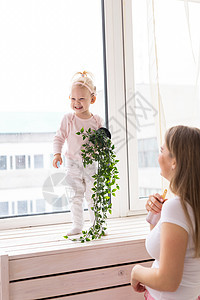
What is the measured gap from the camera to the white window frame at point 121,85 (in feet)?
6.21

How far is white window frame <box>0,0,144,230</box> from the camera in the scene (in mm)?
1893

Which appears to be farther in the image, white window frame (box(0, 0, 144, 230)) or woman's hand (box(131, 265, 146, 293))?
white window frame (box(0, 0, 144, 230))

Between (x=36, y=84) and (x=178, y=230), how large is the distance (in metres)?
1.23

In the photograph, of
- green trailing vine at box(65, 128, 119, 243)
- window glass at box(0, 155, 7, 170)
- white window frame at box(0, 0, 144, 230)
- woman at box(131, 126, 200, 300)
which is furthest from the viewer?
white window frame at box(0, 0, 144, 230)

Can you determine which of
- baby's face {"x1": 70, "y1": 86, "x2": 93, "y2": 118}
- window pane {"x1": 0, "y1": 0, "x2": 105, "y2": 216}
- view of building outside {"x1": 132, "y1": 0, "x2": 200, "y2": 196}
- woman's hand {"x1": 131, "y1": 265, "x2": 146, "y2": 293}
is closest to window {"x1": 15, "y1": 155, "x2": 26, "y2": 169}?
window pane {"x1": 0, "y1": 0, "x2": 105, "y2": 216}

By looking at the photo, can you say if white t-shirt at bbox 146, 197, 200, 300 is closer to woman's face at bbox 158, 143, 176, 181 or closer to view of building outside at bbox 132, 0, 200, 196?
woman's face at bbox 158, 143, 176, 181

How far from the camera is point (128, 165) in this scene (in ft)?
6.34

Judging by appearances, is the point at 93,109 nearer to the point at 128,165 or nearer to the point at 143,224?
the point at 128,165

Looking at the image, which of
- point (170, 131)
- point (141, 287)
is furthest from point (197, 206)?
point (141, 287)

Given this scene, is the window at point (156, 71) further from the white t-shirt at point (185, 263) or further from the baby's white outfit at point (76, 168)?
the white t-shirt at point (185, 263)

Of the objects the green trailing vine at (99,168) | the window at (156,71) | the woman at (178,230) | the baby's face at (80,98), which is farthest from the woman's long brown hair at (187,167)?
the window at (156,71)

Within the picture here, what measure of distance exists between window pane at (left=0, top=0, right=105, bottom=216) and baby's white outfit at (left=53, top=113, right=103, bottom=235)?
338 mm

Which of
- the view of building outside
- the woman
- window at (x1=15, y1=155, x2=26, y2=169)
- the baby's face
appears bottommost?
the woman

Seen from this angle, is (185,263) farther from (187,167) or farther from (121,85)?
(121,85)
